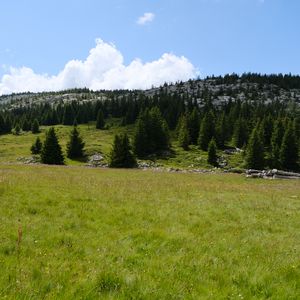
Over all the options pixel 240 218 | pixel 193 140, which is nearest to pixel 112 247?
pixel 240 218

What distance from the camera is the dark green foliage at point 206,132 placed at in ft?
336

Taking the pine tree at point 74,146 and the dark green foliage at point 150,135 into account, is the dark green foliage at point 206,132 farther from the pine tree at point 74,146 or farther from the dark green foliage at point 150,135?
the pine tree at point 74,146

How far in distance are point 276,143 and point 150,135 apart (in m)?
35.9

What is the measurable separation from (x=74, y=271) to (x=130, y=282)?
1.48 metres

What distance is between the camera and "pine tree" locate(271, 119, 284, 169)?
288 feet

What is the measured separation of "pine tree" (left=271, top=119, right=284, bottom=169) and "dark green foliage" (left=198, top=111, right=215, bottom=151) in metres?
17.9

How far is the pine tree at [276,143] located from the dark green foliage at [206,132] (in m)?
17.9

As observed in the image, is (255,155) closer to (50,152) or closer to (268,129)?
(268,129)

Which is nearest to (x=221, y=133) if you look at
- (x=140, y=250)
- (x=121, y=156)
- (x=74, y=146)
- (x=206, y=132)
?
(x=206, y=132)

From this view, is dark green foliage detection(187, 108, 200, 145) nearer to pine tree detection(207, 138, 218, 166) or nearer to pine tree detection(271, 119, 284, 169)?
pine tree detection(207, 138, 218, 166)

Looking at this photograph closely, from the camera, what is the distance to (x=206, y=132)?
103688 mm

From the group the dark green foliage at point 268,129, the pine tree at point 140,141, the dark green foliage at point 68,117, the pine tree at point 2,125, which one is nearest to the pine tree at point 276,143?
the dark green foliage at point 268,129

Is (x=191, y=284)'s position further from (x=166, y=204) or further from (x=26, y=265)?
(x=166, y=204)

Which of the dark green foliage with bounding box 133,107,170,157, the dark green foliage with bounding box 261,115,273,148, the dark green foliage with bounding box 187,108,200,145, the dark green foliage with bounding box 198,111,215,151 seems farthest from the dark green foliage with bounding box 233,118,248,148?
the dark green foliage with bounding box 133,107,170,157
